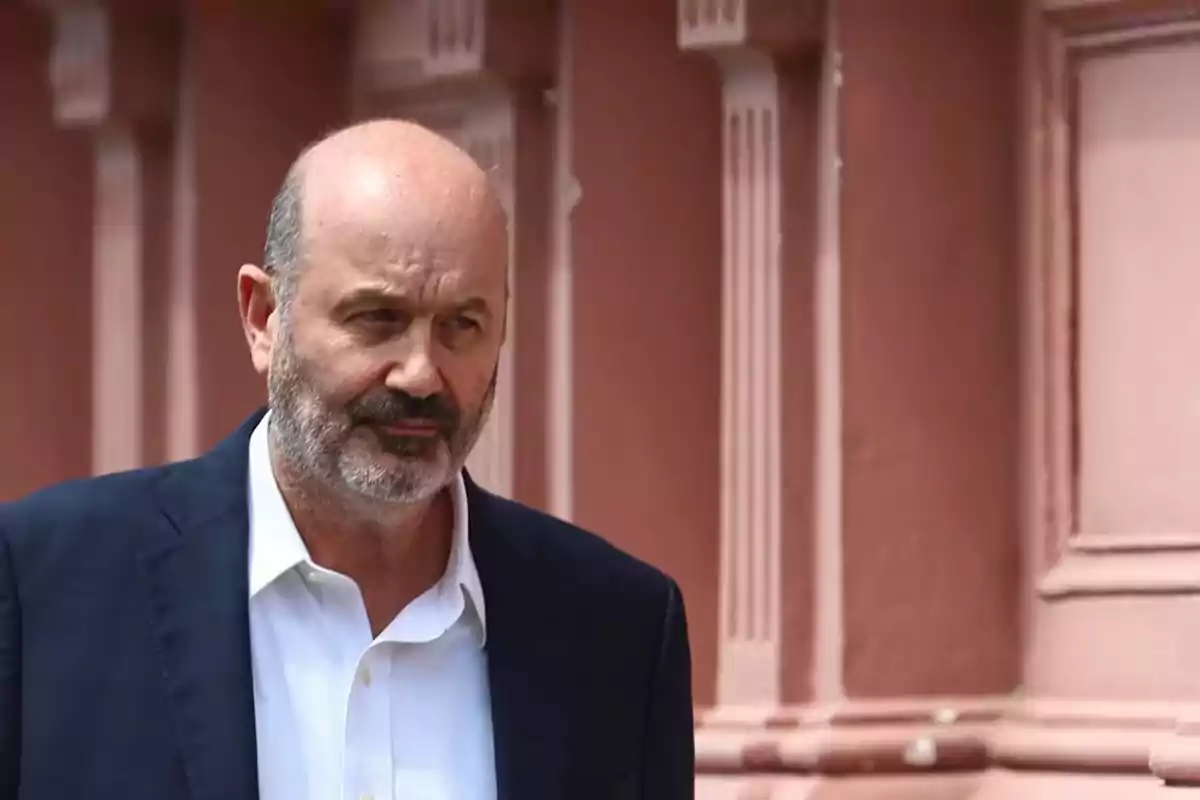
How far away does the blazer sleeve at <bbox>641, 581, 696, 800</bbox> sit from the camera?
1772mm

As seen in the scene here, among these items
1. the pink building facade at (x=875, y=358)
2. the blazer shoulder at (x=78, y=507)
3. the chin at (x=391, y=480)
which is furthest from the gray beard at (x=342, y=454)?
the pink building facade at (x=875, y=358)

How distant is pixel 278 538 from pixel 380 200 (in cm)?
27

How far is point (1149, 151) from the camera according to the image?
8.43ft

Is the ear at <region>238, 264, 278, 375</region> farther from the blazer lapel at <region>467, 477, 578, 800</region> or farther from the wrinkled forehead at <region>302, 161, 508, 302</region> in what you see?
the blazer lapel at <region>467, 477, 578, 800</region>

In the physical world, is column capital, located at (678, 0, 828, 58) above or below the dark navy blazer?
above

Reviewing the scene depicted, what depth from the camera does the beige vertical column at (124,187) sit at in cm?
344

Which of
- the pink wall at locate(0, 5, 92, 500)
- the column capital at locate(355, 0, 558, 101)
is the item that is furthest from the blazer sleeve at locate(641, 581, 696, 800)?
the pink wall at locate(0, 5, 92, 500)

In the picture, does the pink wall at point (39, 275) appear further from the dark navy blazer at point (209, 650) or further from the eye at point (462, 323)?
the eye at point (462, 323)

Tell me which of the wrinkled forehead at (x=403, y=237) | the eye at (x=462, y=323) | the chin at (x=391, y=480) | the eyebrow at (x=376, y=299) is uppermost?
the wrinkled forehead at (x=403, y=237)

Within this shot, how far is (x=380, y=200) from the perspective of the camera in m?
1.60

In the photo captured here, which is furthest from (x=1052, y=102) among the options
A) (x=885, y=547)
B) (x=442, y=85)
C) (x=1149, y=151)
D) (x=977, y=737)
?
(x=442, y=85)

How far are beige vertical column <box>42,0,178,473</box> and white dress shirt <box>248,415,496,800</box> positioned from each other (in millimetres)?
1844

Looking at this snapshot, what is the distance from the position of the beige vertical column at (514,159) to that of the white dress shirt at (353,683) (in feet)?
4.59

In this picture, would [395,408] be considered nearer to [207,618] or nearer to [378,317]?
[378,317]
